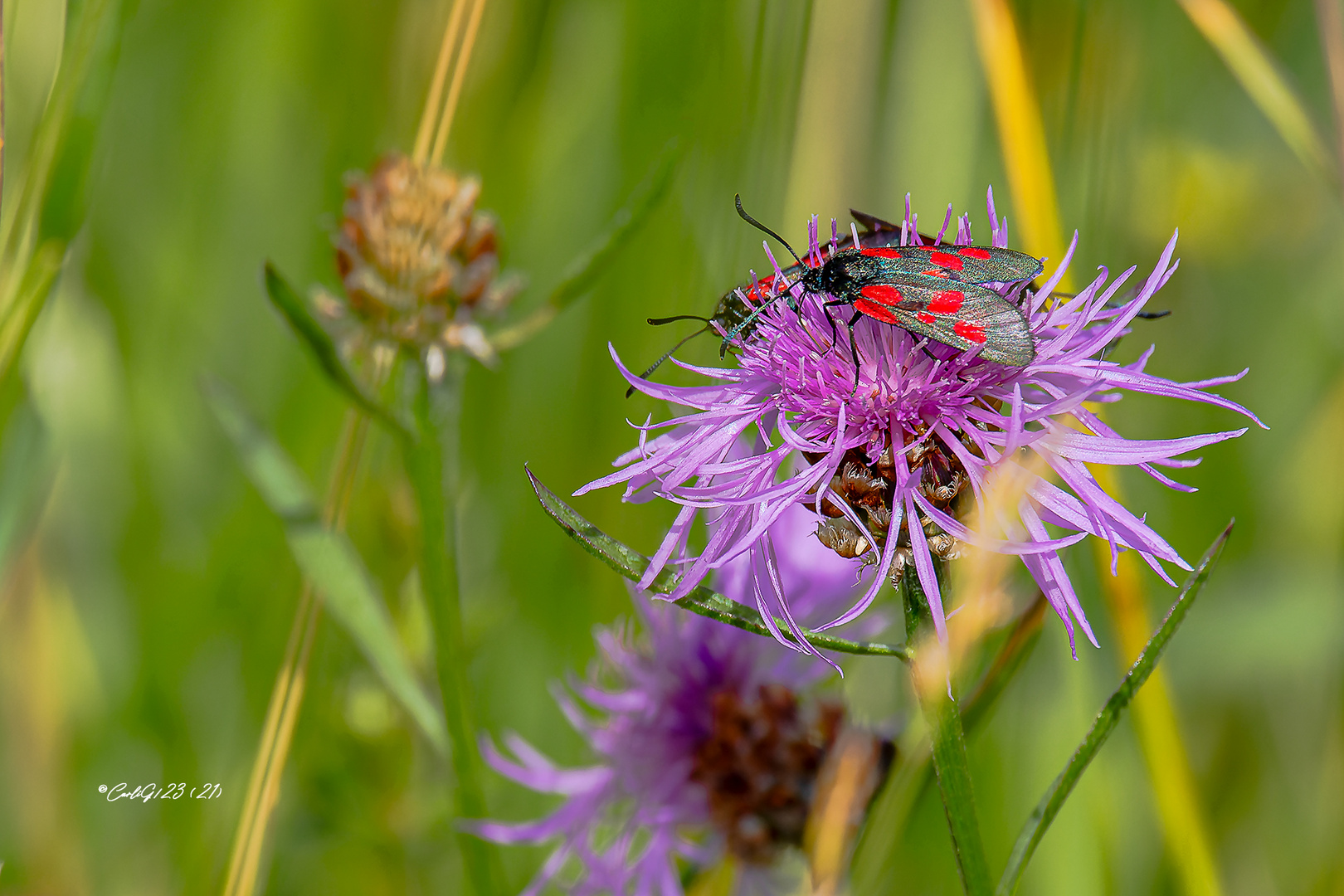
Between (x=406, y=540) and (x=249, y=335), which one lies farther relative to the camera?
(x=249, y=335)

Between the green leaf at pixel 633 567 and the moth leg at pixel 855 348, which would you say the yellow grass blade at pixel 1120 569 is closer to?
the moth leg at pixel 855 348

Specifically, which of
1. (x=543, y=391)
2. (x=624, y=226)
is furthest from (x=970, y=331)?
(x=543, y=391)

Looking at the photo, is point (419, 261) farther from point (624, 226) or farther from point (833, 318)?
point (833, 318)

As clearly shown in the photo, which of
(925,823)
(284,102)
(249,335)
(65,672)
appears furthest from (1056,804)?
(284,102)

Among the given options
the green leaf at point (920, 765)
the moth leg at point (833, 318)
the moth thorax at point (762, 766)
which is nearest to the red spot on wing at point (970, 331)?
the moth leg at point (833, 318)

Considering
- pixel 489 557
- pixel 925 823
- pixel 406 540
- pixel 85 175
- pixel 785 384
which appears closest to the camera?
pixel 785 384

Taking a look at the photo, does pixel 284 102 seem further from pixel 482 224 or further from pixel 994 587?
pixel 994 587

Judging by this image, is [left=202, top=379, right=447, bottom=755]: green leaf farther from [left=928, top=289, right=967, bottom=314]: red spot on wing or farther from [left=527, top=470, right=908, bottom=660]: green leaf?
[left=928, top=289, right=967, bottom=314]: red spot on wing
